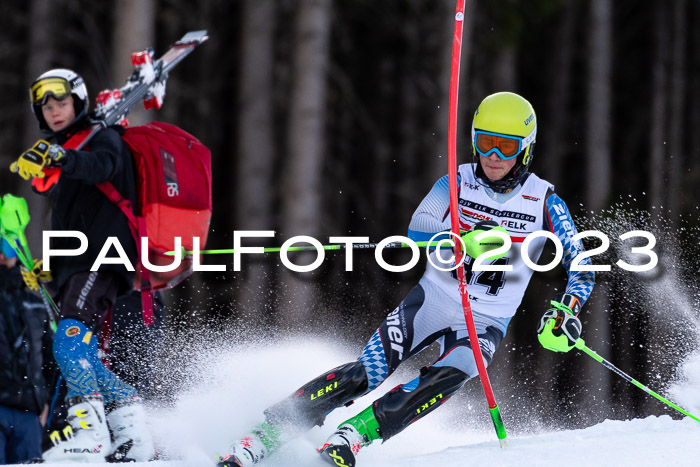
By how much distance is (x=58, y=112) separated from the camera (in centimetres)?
553

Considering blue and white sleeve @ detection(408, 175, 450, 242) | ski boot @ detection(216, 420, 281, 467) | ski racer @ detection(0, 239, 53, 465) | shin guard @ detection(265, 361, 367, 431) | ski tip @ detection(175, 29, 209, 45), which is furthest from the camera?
ski tip @ detection(175, 29, 209, 45)

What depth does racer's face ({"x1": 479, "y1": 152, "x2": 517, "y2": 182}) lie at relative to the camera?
491 cm

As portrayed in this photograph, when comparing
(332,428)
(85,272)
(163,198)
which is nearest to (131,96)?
(163,198)

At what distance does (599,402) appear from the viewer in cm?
1234

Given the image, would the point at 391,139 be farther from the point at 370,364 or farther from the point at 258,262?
the point at 370,364

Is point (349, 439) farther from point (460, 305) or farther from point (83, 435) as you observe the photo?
point (83, 435)

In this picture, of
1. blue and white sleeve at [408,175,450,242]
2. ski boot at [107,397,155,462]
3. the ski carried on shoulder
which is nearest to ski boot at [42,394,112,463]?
ski boot at [107,397,155,462]

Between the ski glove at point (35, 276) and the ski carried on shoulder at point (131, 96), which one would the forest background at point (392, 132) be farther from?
the ski glove at point (35, 276)

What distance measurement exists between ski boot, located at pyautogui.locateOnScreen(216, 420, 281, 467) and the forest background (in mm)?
2865

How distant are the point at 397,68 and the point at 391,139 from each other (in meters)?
1.37

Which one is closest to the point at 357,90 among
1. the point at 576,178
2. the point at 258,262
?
the point at 576,178

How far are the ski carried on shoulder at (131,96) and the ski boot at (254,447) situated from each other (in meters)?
1.76

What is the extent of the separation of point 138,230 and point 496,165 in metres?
2.05

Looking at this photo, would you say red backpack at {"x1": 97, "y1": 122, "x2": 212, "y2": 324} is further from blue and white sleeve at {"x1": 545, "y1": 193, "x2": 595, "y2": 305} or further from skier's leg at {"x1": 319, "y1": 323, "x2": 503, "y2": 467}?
blue and white sleeve at {"x1": 545, "y1": 193, "x2": 595, "y2": 305}
